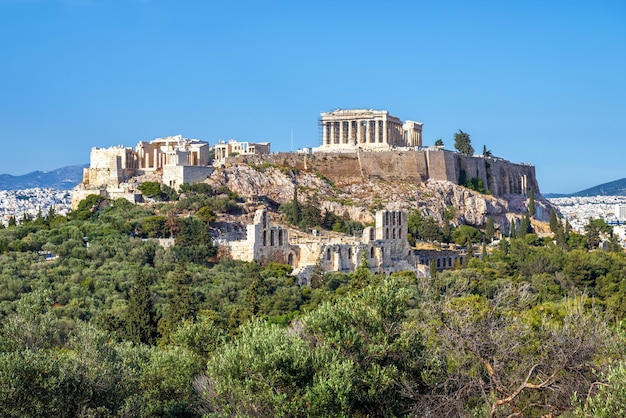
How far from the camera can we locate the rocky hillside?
63.5 metres

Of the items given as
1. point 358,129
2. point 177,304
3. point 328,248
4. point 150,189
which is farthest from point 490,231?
point 177,304

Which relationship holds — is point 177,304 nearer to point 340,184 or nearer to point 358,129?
point 340,184

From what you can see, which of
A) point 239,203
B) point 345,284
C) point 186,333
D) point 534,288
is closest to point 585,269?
point 534,288

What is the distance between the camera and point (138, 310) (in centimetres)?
3738

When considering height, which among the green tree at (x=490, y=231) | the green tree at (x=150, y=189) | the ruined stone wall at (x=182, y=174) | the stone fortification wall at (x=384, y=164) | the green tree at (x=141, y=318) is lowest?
the green tree at (x=141, y=318)

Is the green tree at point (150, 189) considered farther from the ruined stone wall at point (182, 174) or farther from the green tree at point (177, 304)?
the green tree at point (177, 304)

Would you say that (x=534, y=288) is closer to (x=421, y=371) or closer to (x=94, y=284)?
(x=94, y=284)

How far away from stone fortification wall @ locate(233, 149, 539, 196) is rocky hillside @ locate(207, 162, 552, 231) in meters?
0.77

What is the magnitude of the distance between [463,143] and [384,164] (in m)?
11.4

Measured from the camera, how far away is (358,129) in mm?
78562

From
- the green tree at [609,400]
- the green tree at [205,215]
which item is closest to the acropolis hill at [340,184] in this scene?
the green tree at [205,215]

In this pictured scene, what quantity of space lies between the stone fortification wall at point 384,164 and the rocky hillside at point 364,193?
30.4 inches

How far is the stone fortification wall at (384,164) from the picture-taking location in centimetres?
7112

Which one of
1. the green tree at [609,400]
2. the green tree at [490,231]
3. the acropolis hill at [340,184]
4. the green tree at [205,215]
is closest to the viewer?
the green tree at [609,400]
